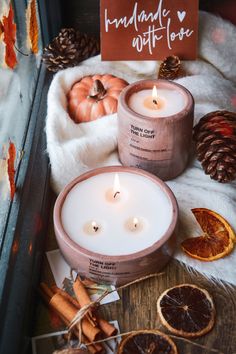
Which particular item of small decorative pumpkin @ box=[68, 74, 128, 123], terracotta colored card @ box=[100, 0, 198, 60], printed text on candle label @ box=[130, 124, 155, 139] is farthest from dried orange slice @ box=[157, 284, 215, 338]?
terracotta colored card @ box=[100, 0, 198, 60]

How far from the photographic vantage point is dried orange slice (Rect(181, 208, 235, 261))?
758mm

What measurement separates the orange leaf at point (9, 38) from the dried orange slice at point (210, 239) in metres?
0.37

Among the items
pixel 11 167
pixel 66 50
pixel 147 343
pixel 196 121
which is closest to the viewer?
pixel 147 343

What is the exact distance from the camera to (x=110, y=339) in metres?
0.67

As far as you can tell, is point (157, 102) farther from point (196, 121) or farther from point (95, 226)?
point (95, 226)

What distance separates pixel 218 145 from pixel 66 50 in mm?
396

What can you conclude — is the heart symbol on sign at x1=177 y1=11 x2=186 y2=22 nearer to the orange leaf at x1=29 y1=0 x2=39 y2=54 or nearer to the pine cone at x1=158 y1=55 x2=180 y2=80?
the pine cone at x1=158 y1=55 x2=180 y2=80

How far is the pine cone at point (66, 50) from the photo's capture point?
1039 millimetres

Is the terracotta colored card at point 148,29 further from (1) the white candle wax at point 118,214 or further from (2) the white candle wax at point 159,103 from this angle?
(1) the white candle wax at point 118,214

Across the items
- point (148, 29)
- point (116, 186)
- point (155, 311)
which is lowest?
point (155, 311)

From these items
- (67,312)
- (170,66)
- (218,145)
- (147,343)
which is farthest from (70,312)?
(170,66)

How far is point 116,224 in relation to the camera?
0.73 meters

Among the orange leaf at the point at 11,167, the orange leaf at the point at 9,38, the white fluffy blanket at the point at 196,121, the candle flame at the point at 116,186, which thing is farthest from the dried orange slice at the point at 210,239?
the orange leaf at the point at 9,38

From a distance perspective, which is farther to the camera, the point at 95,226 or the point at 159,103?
the point at 159,103
